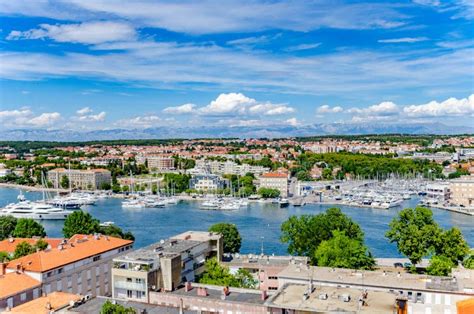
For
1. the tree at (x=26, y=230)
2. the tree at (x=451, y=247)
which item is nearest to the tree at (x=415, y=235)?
the tree at (x=451, y=247)

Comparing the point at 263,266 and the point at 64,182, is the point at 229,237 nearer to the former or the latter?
the point at 263,266

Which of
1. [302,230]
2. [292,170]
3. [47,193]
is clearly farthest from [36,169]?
[302,230]

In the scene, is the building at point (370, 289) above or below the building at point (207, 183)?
above

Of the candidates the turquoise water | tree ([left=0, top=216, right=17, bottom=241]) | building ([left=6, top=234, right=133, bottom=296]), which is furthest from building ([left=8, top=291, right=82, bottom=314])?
the turquoise water

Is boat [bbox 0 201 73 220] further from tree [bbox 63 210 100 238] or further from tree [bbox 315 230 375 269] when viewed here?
tree [bbox 315 230 375 269]

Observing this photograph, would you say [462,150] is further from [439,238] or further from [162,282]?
[162,282]

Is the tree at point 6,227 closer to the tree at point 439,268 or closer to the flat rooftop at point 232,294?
the flat rooftop at point 232,294
